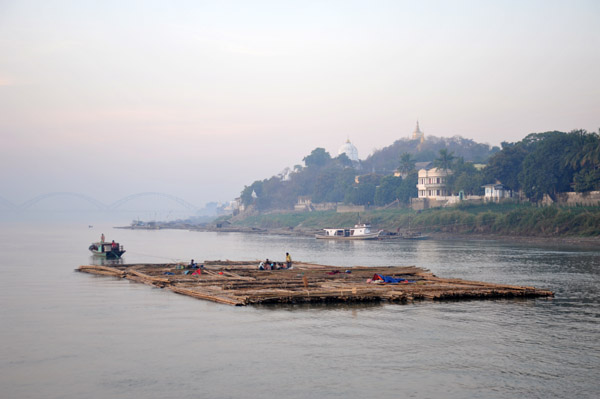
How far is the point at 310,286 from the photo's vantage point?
A: 39.2m

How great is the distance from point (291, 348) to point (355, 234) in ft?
310

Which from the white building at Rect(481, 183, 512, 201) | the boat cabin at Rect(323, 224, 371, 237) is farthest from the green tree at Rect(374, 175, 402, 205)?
→ the white building at Rect(481, 183, 512, 201)

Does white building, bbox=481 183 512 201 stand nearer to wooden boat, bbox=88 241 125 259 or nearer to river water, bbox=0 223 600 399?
wooden boat, bbox=88 241 125 259

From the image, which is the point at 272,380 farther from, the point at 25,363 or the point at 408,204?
the point at 408,204

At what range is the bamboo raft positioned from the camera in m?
35.3

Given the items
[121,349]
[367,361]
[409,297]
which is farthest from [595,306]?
[121,349]

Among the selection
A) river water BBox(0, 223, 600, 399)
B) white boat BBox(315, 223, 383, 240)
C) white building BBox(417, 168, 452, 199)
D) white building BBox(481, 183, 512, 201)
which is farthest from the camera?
white building BBox(417, 168, 452, 199)

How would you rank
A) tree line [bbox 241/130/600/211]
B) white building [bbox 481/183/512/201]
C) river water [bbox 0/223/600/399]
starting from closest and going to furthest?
river water [bbox 0/223/600/399] → tree line [bbox 241/130/600/211] → white building [bbox 481/183/512/201]

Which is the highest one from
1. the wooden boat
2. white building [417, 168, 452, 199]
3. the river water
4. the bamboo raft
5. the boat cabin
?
white building [417, 168, 452, 199]

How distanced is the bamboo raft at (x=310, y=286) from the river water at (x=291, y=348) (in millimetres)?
1104

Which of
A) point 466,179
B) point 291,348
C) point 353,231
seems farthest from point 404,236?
point 291,348

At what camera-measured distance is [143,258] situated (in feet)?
247

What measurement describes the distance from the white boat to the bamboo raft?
2587 inches

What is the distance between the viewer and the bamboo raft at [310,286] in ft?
116
